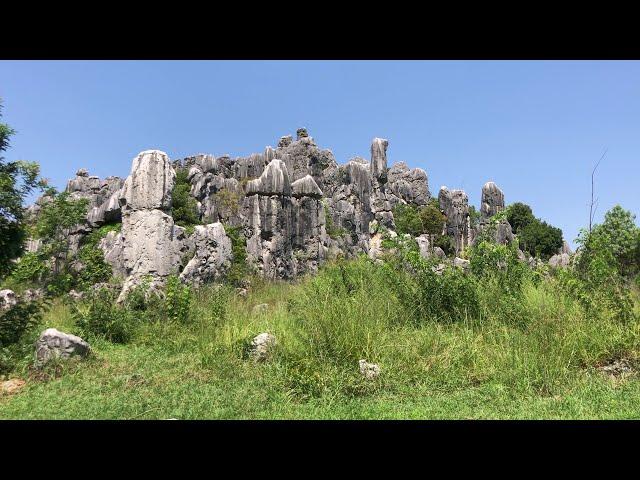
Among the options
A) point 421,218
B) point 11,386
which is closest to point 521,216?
point 421,218

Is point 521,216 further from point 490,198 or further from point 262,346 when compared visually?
point 262,346

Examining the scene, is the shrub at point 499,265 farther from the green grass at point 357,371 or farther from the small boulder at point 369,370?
the small boulder at point 369,370

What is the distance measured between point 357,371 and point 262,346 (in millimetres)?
1557

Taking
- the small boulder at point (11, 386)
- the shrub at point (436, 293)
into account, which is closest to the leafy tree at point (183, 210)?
the small boulder at point (11, 386)

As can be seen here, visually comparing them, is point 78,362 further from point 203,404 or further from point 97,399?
point 203,404

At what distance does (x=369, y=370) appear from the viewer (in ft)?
17.3

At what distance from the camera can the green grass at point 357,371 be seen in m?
4.49

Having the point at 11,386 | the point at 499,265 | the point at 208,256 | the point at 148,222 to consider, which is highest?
the point at 148,222

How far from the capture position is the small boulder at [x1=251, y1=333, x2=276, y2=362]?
244 inches

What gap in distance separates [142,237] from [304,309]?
17.1 feet

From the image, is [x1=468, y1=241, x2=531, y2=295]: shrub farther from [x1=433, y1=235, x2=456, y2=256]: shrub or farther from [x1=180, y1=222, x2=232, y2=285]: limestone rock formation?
[x1=433, y1=235, x2=456, y2=256]: shrub

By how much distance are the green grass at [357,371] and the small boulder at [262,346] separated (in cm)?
13

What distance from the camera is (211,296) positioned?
935 cm
